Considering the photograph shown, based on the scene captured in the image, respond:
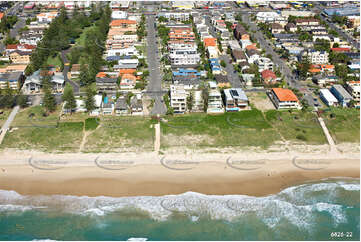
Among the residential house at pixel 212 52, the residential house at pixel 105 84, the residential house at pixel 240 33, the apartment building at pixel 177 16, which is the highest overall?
the apartment building at pixel 177 16

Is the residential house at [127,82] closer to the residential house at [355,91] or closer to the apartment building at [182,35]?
the apartment building at [182,35]

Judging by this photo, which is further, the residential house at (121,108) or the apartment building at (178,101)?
the residential house at (121,108)

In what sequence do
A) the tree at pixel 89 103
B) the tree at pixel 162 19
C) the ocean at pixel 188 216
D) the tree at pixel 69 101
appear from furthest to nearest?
the tree at pixel 162 19, the tree at pixel 89 103, the tree at pixel 69 101, the ocean at pixel 188 216

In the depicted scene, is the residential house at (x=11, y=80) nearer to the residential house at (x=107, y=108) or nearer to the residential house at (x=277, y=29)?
the residential house at (x=107, y=108)

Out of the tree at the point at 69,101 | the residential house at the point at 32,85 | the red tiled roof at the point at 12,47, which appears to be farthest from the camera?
the red tiled roof at the point at 12,47

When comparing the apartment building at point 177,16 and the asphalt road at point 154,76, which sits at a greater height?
the apartment building at point 177,16

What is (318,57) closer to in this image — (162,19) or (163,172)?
(162,19)

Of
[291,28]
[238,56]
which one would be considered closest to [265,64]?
[238,56]

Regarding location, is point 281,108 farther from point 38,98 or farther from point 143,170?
point 38,98

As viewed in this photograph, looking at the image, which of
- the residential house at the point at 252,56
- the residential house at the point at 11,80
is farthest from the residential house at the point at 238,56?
the residential house at the point at 11,80
